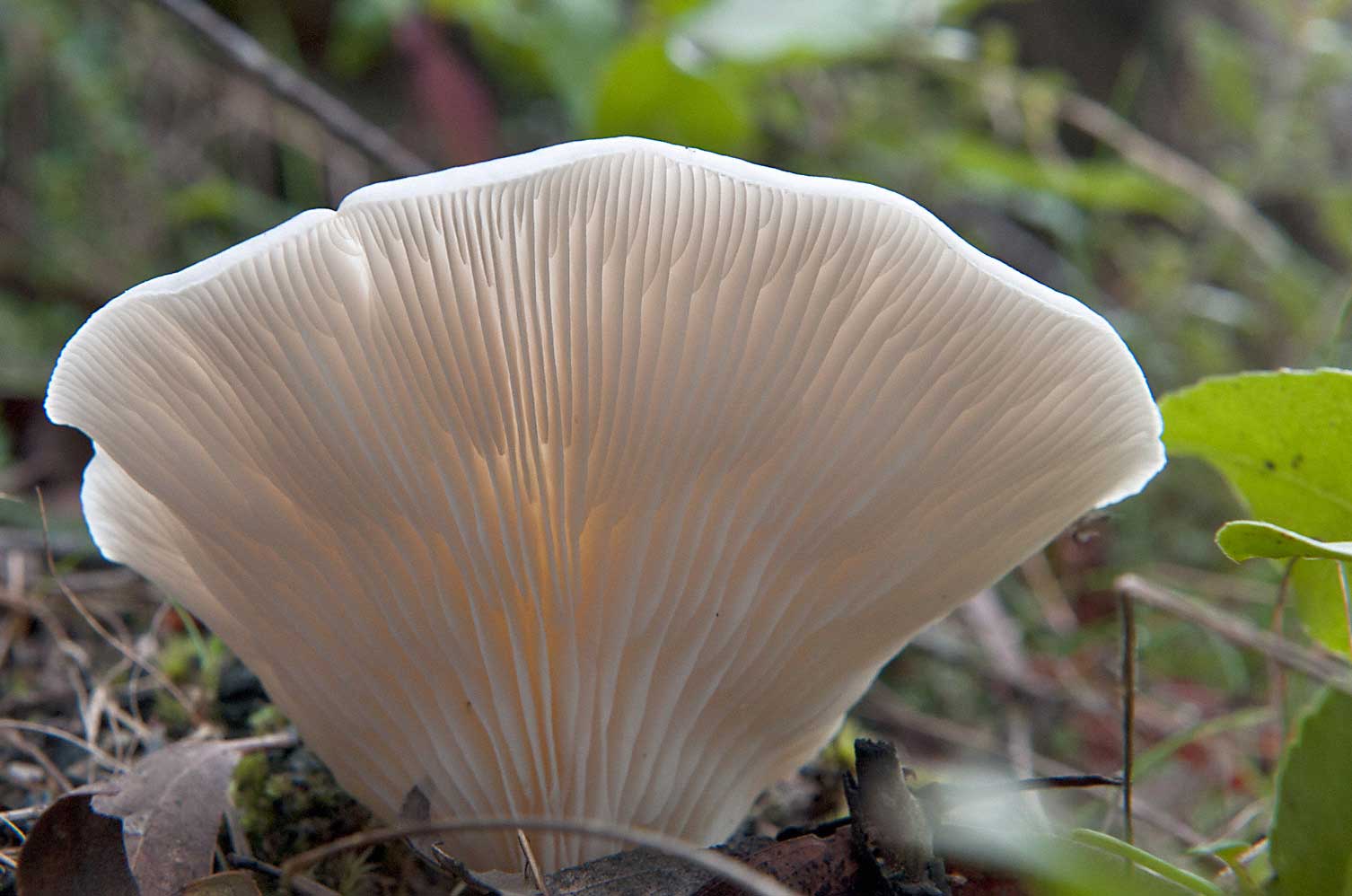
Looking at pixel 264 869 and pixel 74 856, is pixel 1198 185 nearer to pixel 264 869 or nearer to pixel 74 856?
pixel 264 869

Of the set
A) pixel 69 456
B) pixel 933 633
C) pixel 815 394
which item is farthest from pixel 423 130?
pixel 815 394

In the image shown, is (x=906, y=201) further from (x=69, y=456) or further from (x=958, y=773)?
(x=69, y=456)

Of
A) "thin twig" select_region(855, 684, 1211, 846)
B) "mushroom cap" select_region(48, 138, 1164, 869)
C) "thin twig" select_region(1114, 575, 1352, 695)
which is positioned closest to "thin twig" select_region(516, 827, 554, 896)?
"mushroom cap" select_region(48, 138, 1164, 869)

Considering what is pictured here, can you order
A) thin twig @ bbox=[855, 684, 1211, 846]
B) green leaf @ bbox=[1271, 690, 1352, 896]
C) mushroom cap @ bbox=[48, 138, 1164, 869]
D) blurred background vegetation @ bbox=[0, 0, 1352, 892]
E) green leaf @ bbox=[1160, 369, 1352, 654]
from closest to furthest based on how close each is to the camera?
mushroom cap @ bbox=[48, 138, 1164, 869]
green leaf @ bbox=[1271, 690, 1352, 896]
green leaf @ bbox=[1160, 369, 1352, 654]
thin twig @ bbox=[855, 684, 1211, 846]
blurred background vegetation @ bbox=[0, 0, 1352, 892]

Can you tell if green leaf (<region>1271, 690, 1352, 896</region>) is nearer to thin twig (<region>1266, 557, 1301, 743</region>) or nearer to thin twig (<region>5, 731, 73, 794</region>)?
thin twig (<region>1266, 557, 1301, 743</region>)

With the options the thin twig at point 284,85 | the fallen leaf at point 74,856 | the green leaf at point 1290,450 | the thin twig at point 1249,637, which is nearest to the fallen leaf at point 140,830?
the fallen leaf at point 74,856

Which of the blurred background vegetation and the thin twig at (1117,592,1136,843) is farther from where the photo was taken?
the blurred background vegetation

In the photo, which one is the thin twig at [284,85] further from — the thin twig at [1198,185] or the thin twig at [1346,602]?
the thin twig at [1198,185]
